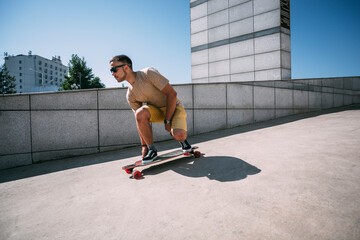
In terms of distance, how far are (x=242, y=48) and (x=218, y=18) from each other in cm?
304

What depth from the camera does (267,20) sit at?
11.3m

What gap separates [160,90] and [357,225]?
2741mm

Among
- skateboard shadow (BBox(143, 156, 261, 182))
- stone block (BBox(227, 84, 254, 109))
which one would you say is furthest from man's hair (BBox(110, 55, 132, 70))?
stone block (BBox(227, 84, 254, 109))

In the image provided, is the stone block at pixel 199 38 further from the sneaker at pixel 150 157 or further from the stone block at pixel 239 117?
the sneaker at pixel 150 157

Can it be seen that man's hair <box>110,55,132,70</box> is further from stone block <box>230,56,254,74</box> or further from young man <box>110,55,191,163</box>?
stone block <box>230,56,254,74</box>

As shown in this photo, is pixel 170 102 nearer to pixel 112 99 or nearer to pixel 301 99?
pixel 112 99

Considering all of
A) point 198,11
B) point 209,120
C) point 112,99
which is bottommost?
point 209,120

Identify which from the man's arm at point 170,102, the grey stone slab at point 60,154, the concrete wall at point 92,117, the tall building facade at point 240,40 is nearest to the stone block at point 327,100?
the tall building facade at point 240,40

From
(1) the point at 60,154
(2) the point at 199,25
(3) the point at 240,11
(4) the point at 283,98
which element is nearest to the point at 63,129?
(1) the point at 60,154

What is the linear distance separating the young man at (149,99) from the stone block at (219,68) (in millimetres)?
10627

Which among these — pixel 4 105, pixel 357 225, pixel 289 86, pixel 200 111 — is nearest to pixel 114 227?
pixel 357 225

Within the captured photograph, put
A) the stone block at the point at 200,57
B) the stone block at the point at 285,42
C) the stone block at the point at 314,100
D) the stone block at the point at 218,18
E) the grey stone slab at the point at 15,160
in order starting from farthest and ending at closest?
the stone block at the point at 200,57
the stone block at the point at 218,18
the stone block at the point at 285,42
the stone block at the point at 314,100
the grey stone slab at the point at 15,160

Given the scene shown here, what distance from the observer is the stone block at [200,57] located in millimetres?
14163

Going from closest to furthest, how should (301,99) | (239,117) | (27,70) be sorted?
(239,117)
(301,99)
(27,70)
